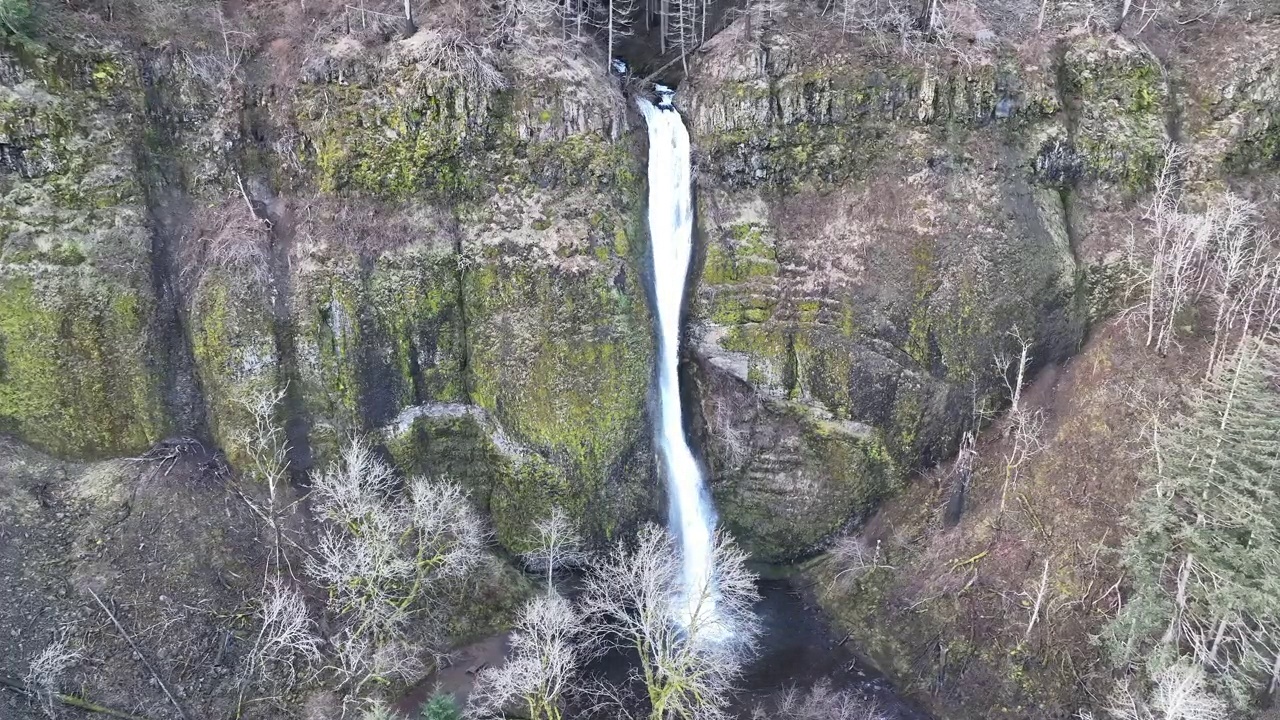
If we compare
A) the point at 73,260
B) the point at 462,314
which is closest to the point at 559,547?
the point at 462,314

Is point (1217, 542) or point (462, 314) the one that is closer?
point (1217, 542)

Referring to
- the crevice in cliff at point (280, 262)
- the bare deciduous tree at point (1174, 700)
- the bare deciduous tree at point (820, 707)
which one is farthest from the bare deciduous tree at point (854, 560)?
the crevice in cliff at point (280, 262)

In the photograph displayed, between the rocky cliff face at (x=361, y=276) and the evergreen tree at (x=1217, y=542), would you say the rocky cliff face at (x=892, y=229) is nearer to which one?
the rocky cliff face at (x=361, y=276)

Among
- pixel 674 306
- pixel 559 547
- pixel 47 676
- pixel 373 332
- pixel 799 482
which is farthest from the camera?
pixel 799 482

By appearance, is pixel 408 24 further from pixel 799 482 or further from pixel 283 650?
pixel 799 482

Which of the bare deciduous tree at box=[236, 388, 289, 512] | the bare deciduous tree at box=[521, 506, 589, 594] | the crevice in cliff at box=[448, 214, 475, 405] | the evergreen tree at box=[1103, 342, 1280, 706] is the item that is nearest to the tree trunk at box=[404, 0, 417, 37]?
the crevice in cliff at box=[448, 214, 475, 405]

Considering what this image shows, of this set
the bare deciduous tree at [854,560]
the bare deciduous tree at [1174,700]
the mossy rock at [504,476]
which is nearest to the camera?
the bare deciduous tree at [1174,700]
